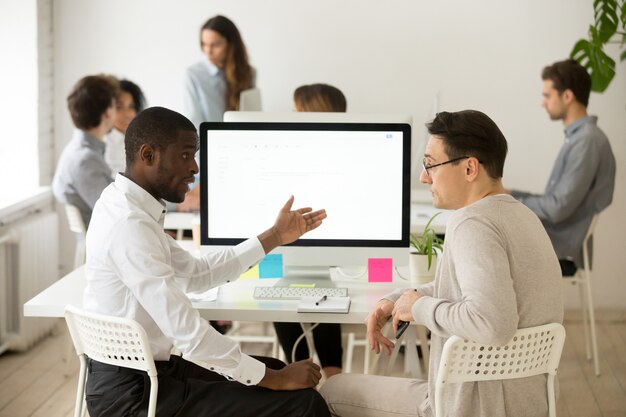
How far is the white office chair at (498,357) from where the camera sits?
6.68 ft

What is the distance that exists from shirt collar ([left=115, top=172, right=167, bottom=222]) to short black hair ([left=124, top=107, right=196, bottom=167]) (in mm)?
54

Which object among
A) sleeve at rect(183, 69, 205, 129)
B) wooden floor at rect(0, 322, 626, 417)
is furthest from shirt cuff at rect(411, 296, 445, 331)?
sleeve at rect(183, 69, 205, 129)

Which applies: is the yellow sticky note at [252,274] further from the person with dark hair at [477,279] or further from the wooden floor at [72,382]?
the wooden floor at [72,382]

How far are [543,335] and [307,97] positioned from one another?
2.10 metres

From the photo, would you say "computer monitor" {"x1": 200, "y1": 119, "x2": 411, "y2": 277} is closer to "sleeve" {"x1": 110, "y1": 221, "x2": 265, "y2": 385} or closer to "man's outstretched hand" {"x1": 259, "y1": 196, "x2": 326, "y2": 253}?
"man's outstretched hand" {"x1": 259, "y1": 196, "x2": 326, "y2": 253}

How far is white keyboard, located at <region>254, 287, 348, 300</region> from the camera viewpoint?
2.70 metres

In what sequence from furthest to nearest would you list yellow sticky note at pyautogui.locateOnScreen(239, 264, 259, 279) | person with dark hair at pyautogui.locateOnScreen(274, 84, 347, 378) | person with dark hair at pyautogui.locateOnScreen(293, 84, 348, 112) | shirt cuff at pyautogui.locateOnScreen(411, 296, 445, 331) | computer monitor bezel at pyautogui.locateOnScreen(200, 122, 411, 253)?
1. person with dark hair at pyautogui.locateOnScreen(293, 84, 348, 112)
2. person with dark hair at pyautogui.locateOnScreen(274, 84, 347, 378)
3. yellow sticky note at pyautogui.locateOnScreen(239, 264, 259, 279)
4. computer monitor bezel at pyautogui.locateOnScreen(200, 122, 411, 253)
5. shirt cuff at pyautogui.locateOnScreen(411, 296, 445, 331)

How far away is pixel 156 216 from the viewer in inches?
Result: 92.4

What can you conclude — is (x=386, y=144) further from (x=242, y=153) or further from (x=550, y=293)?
(x=550, y=293)

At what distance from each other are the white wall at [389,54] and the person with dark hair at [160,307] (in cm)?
284

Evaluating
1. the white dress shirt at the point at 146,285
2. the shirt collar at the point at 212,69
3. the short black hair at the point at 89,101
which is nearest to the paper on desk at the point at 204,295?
the white dress shirt at the point at 146,285

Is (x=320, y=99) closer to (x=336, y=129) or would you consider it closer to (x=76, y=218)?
(x=336, y=129)

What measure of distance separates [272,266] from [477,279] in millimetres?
Answer: 1082

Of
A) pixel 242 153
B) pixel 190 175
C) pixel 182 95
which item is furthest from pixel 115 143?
pixel 190 175
